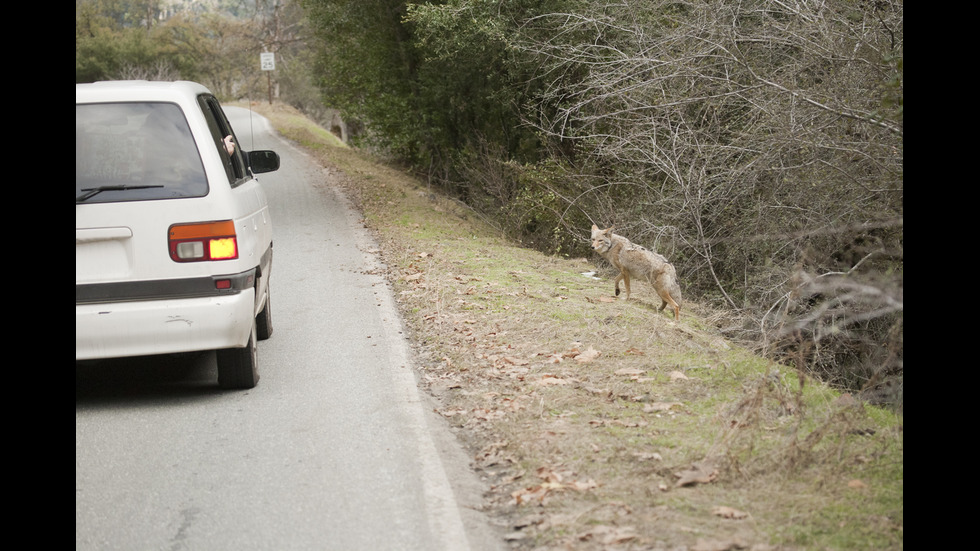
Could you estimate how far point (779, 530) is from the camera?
3.90 meters

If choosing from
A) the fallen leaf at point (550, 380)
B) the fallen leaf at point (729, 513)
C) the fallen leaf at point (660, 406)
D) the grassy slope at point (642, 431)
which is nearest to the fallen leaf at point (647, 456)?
the grassy slope at point (642, 431)

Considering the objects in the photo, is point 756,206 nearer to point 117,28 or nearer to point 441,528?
point 441,528

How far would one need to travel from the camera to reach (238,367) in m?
6.54

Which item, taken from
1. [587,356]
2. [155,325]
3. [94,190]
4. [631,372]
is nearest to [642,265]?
[587,356]

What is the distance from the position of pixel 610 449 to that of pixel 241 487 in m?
2.12

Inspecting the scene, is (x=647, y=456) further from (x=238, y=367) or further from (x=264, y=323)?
(x=264, y=323)

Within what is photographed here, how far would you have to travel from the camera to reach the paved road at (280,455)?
14.1ft

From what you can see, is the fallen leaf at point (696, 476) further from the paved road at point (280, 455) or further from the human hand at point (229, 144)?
the human hand at point (229, 144)

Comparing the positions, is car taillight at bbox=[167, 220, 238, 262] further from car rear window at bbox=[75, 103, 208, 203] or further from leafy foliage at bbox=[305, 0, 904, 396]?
leafy foliage at bbox=[305, 0, 904, 396]

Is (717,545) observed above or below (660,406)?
above

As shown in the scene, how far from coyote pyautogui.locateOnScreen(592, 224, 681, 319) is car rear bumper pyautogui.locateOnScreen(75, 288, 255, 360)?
5020mm

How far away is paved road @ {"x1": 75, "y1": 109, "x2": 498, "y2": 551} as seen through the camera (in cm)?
429

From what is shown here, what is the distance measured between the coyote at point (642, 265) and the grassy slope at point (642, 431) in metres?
0.30

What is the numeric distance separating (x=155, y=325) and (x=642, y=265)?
18.6ft
